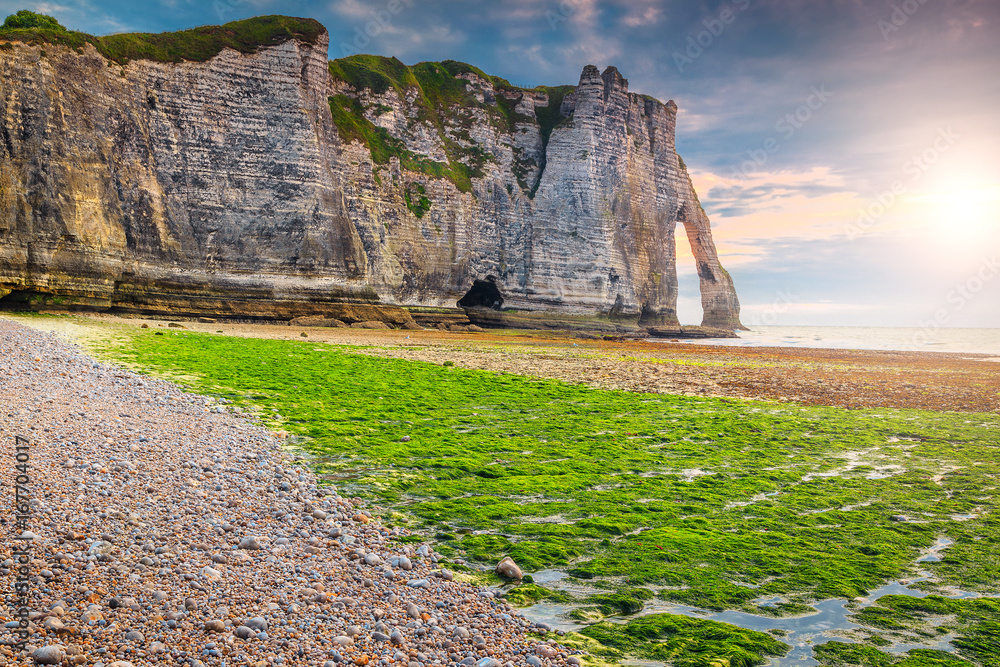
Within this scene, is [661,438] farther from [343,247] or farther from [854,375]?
[343,247]

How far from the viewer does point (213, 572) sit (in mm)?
4285

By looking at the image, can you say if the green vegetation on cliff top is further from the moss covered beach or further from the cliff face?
the moss covered beach

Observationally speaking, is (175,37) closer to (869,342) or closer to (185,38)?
(185,38)

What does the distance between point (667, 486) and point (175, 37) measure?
4941 cm

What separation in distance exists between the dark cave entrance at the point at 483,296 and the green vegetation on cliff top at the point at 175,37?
27123mm

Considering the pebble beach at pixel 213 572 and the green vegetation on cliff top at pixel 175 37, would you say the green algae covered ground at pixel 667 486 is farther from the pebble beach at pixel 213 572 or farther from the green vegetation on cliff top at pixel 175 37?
the green vegetation on cliff top at pixel 175 37

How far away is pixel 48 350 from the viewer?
47.4 ft

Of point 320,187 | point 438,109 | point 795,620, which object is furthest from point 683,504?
point 438,109

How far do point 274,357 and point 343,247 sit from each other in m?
27.4

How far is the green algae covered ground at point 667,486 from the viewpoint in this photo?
541 cm

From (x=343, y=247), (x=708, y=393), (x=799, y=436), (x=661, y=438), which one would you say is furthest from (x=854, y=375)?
(x=343, y=247)

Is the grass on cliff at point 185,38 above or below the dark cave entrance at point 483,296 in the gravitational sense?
above

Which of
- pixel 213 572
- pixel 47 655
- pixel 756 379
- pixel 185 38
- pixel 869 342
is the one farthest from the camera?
pixel 869 342

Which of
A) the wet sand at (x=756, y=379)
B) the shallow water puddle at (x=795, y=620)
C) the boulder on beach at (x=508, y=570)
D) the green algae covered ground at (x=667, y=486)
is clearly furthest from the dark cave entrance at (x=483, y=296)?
the shallow water puddle at (x=795, y=620)
